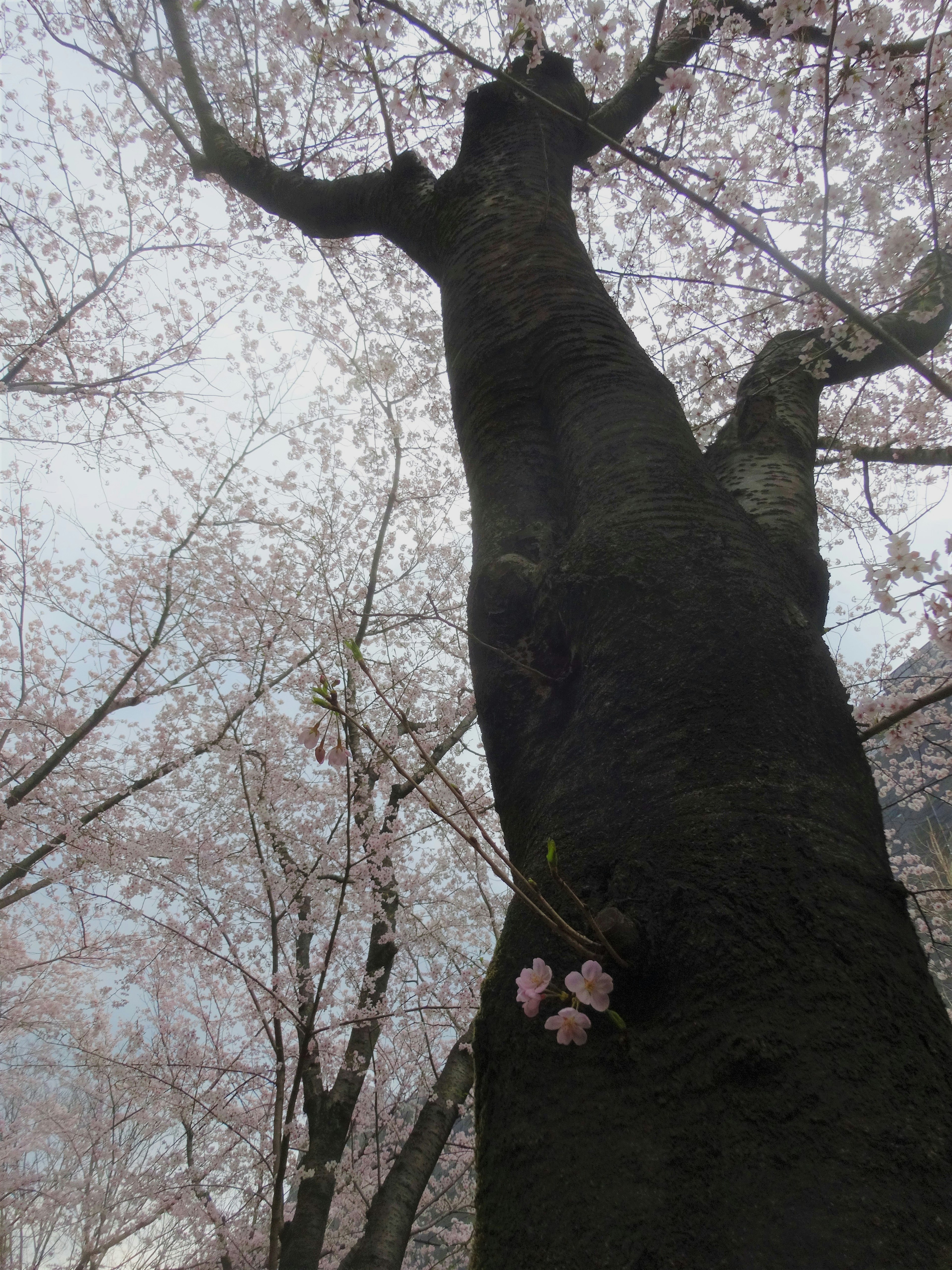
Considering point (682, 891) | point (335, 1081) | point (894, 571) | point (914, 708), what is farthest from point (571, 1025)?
point (335, 1081)

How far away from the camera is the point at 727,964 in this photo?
0.75 m

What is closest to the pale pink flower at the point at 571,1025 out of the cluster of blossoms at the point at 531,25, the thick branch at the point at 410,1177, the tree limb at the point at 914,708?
the tree limb at the point at 914,708

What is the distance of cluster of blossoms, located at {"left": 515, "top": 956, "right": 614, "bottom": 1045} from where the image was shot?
2.59ft

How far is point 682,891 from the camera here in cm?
82

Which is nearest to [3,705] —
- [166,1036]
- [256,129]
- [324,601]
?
[324,601]

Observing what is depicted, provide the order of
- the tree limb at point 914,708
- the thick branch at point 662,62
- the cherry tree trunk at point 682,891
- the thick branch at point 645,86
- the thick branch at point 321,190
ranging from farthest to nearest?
the thick branch at point 645,86, the thick branch at point 662,62, the thick branch at point 321,190, the tree limb at point 914,708, the cherry tree trunk at point 682,891

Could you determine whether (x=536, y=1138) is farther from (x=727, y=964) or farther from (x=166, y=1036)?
(x=166, y=1036)

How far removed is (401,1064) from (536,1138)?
1039 cm

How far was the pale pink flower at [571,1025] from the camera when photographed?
0.80 m

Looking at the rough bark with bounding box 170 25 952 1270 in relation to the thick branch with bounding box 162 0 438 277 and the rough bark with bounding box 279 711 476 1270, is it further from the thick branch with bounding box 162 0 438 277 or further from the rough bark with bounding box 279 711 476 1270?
the rough bark with bounding box 279 711 476 1270

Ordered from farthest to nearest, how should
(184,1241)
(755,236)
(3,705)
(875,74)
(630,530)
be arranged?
(184,1241), (3,705), (875,74), (630,530), (755,236)

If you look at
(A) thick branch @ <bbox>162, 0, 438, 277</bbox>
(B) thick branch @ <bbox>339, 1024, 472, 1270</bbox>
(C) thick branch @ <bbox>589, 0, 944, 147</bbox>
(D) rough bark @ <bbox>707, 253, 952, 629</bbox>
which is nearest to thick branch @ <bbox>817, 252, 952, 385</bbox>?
(D) rough bark @ <bbox>707, 253, 952, 629</bbox>

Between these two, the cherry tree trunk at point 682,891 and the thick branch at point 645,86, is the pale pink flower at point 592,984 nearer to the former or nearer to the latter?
the cherry tree trunk at point 682,891

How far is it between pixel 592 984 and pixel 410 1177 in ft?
16.9
